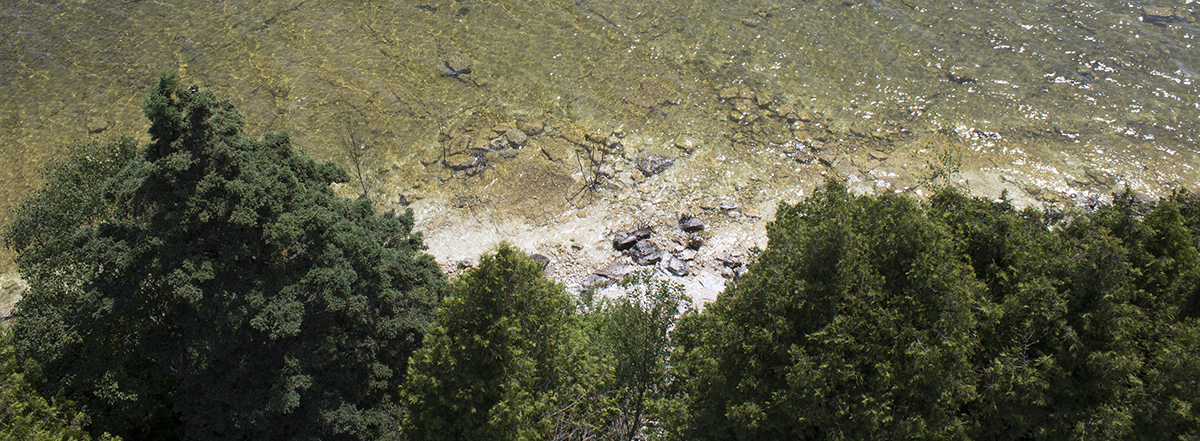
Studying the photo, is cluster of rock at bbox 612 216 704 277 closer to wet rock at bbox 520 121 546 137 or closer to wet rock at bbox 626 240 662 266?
wet rock at bbox 626 240 662 266

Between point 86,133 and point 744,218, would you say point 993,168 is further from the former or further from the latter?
point 86,133

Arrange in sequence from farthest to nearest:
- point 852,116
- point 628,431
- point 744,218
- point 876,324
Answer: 1. point 852,116
2. point 744,218
3. point 628,431
4. point 876,324

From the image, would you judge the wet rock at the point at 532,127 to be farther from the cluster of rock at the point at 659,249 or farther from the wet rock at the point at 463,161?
the cluster of rock at the point at 659,249

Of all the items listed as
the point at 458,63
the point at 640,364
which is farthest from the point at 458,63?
the point at 640,364

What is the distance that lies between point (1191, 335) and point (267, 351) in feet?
59.8

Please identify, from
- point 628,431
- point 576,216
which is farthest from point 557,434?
point 576,216

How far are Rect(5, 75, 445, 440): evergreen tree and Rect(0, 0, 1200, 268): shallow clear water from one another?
10.2m

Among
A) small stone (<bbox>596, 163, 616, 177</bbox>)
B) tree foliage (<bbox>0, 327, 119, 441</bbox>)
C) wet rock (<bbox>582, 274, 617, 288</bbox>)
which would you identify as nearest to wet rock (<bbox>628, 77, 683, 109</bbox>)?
small stone (<bbox>596, 163, 616, 177</bbox>)

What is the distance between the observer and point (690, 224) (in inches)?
895

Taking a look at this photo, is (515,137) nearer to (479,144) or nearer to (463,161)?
(479,144)

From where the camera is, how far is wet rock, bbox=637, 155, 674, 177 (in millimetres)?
24844

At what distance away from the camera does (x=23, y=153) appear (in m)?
24.6

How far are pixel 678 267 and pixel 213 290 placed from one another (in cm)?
1313

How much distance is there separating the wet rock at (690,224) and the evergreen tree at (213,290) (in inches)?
410
